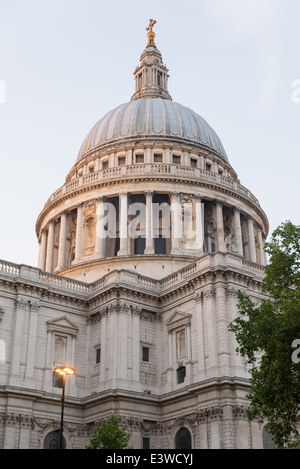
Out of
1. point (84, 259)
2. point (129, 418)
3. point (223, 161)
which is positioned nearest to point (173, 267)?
point (84, 259)

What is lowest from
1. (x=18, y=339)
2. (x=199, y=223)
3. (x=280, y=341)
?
(x=280, y=341)

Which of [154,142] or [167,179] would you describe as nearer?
[167,179]

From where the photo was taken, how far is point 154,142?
65.2 meters

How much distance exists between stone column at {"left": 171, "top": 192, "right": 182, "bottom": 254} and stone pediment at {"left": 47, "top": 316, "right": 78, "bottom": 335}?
1351 centimetres

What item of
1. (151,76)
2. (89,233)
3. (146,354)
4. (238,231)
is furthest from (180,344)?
(151,76)

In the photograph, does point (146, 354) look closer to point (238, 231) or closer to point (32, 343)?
point (32, 343)

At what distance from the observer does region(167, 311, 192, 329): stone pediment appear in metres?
42.1

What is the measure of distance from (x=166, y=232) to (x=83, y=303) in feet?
46.4

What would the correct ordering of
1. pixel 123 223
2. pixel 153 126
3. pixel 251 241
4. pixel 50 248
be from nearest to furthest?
pixel 123 223 → pixel 251 241 → pixel 50 248 → pixel 153 126

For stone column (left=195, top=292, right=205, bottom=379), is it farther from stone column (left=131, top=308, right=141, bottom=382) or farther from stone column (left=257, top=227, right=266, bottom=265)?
stone column (left=257, top=227, right=266, bottom=265)

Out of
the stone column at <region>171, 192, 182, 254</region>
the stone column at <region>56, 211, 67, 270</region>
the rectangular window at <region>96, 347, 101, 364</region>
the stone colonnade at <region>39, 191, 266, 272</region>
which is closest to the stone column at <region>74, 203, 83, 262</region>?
the stone colonnade at <region>39, 191, 266, 272</region>

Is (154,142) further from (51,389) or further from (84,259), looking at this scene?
(51,389)

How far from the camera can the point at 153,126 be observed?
67.1 meters

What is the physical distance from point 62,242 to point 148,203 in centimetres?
989
